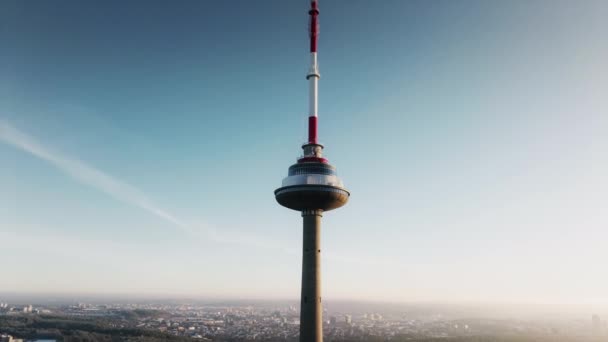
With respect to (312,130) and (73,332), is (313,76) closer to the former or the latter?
(312,130)

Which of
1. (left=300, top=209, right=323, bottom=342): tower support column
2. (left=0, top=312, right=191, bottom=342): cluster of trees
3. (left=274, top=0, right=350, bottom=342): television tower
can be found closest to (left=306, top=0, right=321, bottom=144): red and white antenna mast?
(left=274, top=0, right=350, bottom=342): television tower

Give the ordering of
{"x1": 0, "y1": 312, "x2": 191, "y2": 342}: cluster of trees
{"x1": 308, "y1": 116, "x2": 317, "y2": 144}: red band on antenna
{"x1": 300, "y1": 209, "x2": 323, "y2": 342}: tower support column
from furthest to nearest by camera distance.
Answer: {"x1": 0, "y1": 312, "x2": 191, "y2": 342}: cluster of trees < {"x1": 308, "y1": 116, "x2": 317, "y2": 144}: red band on antenna < {"x1": 300, "y1": 209, "x2": 323, "y2": 342}: tower support column

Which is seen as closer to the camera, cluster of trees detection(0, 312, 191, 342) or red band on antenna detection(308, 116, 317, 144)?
red band on antenna detection(308, 116, 317, 144)

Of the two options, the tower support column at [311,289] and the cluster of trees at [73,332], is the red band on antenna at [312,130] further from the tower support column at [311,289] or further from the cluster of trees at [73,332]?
the cluster of trees at [73,332]

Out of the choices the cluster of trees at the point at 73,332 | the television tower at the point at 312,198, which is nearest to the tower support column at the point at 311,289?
the television tower at the point at 312,198

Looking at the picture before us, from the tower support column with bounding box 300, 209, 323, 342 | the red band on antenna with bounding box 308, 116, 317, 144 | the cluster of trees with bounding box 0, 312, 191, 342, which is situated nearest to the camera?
the tower support column with bounding box 300, 209, 323, 342

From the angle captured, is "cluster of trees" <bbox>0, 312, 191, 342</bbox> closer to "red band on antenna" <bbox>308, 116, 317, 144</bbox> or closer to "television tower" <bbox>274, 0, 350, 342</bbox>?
"television tower" <bbox>274, 0, 350, 342</bbox>

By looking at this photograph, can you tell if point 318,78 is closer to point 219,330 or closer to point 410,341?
point 410,341

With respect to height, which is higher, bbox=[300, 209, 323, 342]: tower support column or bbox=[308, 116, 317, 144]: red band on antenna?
bbox=[308, 116, 317, 144]: red band on antenna
